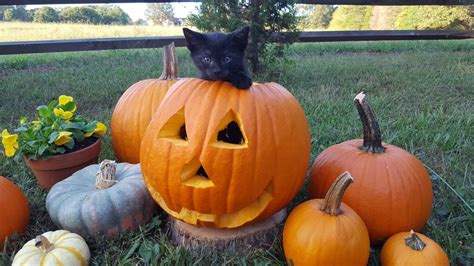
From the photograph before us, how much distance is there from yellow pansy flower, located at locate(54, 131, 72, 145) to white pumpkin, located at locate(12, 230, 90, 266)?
2.27 feet

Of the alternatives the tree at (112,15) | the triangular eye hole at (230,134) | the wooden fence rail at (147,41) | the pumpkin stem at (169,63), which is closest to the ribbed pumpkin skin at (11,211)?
the triangular eye hole at (230,134)

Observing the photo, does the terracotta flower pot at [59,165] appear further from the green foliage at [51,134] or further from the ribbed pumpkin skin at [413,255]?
the ribbed pumpkin skin at [413,255]

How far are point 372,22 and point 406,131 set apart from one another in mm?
16280

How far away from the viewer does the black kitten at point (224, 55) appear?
1.77m

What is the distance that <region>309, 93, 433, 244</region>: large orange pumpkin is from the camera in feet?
6.15

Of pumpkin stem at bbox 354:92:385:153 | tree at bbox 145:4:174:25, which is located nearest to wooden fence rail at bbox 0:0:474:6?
pumpkin stem at bbox 354:92:385:153

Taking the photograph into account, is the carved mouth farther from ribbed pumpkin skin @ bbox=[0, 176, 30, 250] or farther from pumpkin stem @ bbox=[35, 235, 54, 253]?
ribbed pumpkin skin @ bbox=[0, 176, 30, 250]

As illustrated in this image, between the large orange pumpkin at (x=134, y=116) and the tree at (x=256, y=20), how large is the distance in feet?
7.75

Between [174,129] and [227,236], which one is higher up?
[174,129]

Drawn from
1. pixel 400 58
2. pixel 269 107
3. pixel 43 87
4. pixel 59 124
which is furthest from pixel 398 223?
pixel 400 58

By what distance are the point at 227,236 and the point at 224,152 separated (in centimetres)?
46

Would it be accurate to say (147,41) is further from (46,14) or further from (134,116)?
(46,14)

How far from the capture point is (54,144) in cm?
232

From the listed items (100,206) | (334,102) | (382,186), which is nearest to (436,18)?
(334,102)
